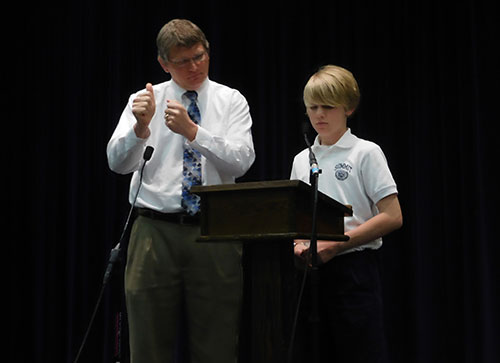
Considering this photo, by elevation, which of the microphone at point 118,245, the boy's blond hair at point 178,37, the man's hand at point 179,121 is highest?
the boy's blond hair at point 178,37

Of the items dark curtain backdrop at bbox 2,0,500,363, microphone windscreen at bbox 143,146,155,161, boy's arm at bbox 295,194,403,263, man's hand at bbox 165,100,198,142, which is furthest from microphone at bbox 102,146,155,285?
dark curtain backdrop at bbox 2,0,500,363

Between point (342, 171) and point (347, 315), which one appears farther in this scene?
point (342, 171)

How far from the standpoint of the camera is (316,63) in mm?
3586

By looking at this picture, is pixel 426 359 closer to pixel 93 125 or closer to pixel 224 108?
pixel 224 108

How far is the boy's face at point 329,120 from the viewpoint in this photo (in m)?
2.22

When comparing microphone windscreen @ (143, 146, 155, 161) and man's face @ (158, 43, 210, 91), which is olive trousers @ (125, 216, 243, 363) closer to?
microphone windscreen @ (143, 146, 155, 161)

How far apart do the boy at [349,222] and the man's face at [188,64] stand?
39 cm

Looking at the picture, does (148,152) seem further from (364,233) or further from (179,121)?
(364,233)

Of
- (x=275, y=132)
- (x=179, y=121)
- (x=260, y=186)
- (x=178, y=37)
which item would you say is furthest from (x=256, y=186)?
(x=275, y=132)

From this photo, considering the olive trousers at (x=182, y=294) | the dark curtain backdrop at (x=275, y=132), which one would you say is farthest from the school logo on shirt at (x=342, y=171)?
the dark curtain backdrop at (x=275, y=132)

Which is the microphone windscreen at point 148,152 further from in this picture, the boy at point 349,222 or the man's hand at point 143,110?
the boy at point 349,222

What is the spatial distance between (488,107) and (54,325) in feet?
9.17

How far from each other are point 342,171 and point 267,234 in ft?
2.37

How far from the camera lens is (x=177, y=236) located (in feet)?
6.79
